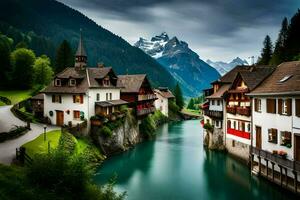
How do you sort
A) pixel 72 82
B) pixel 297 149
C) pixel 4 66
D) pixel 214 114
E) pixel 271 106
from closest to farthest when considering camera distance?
pixel 297 149 < pixel 271 106 < pixel 214 114 < pixel 72 82 < pixel 4 66

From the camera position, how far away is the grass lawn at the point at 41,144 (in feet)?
103

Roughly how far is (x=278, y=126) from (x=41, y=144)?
24.7 m

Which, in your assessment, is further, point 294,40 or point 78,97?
point 294,40

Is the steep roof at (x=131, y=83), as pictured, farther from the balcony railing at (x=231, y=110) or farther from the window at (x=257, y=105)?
the window at (x=257, y=105)

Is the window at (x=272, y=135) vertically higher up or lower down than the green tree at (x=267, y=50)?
lower down

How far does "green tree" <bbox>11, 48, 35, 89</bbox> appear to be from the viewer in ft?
274

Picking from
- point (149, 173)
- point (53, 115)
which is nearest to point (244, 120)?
point (149, 173)

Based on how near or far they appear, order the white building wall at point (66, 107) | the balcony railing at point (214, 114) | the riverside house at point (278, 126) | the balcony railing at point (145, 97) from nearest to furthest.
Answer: the riverside house at point (278, 126) → the white building wall at point (66, 107) → the balcony railing at point (214, 114) → the balcony railing at point (145, 97)

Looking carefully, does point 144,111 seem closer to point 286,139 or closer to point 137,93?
point 137,93

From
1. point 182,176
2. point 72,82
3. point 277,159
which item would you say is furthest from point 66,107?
point 277,159

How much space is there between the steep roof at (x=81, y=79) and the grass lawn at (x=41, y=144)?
8.66m

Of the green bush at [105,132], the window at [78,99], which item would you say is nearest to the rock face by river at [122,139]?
the green bush at [105,132]

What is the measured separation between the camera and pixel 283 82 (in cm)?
3331

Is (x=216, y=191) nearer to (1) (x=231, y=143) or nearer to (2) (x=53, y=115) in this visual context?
(1) (x=231, y=143)
